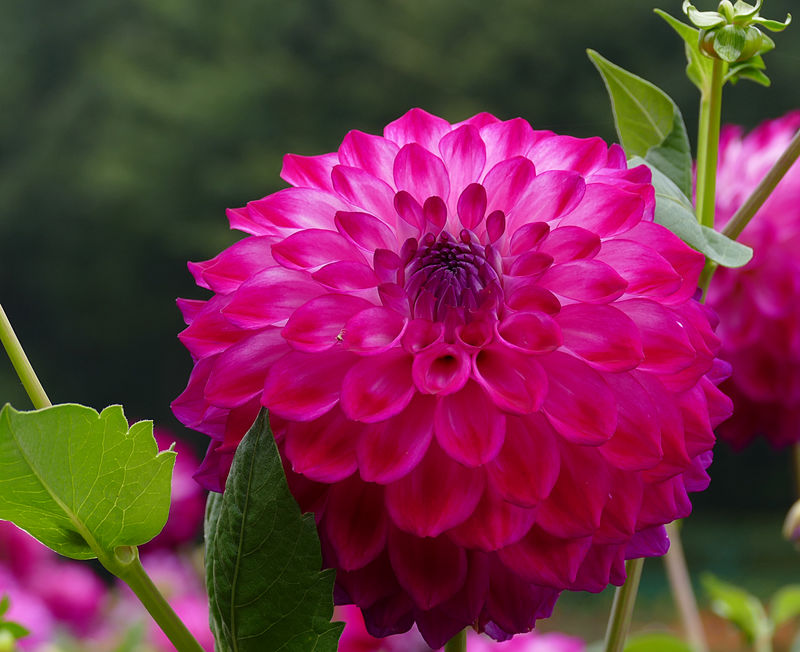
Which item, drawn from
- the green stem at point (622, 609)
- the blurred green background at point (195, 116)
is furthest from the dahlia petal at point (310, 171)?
the blurred green background at point (195, 116)

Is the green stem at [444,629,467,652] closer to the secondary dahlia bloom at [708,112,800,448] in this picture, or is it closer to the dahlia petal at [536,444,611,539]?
the dahlia petal at [536,444,611,539]

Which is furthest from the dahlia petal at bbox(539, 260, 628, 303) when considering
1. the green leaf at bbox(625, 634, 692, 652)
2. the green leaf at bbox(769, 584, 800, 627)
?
the green leaf at bbox(769, 584, 800, 627)

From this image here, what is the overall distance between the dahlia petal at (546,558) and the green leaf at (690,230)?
0.27ft

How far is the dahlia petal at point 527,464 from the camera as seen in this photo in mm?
198

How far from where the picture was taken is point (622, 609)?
25cm

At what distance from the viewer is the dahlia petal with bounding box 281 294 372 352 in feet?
0.68

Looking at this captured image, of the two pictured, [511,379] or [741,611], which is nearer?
[511,379]

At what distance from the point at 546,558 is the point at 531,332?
5cm

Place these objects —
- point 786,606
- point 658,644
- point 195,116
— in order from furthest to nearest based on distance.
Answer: point 195,116, point 786,606, point 658,644

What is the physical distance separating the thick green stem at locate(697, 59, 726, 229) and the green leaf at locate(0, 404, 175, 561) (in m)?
0.15

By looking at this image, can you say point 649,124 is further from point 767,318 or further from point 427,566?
point 767,318

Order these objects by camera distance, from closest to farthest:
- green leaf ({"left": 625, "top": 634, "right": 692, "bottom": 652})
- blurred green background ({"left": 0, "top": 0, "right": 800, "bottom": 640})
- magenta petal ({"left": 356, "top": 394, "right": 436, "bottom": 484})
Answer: magenta petal ({"left": 356, "top": 394, "right": 436, "bottom": 484}), green leaf ({"left": 625, "top": 634, "right": 692, "bottom": 652}), blurred green background ({"left": 0, "top": 0, "right": 800, "bottom": 640})

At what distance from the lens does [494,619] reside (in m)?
0.21

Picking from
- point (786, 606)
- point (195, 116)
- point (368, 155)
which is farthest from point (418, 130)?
point (195, 116)
